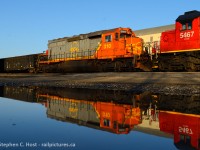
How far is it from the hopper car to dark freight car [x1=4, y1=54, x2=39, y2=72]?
3802 millimetres

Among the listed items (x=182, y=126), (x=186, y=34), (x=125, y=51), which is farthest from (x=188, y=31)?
(x=182, y=126)

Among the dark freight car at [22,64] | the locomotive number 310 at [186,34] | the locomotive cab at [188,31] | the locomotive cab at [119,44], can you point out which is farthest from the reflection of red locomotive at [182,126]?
the dark freight car at [22,64]

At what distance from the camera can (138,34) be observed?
36.0 meters

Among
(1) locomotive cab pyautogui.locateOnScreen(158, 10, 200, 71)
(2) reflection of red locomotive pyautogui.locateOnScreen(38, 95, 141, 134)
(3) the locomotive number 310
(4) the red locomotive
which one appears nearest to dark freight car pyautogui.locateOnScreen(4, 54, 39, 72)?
Answer: (4) the red locomotive

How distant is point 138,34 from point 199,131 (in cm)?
3303

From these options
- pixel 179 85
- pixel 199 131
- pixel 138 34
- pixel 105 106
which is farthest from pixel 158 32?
pixel 199 131

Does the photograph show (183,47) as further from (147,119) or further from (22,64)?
(22,64)

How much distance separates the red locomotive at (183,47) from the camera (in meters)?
17.8

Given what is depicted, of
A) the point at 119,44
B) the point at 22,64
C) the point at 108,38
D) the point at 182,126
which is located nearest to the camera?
the point at 182,126

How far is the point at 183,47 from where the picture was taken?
18766 mm

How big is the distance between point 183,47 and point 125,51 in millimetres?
5276

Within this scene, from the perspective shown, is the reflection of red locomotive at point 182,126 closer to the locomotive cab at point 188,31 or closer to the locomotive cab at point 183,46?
the locomotive cab at point 183,46

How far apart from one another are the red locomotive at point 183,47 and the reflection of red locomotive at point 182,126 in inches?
525

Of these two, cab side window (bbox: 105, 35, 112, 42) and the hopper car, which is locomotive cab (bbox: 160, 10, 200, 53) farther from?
cab side window (bbox: 105, 35, 112, 42)
